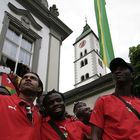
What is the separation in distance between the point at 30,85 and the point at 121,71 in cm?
118

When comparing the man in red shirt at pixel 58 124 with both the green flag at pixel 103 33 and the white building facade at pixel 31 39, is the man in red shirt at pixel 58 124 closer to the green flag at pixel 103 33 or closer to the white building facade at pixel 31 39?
the green flag at pixel 103 33

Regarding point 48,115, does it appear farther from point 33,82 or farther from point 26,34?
point 26,34

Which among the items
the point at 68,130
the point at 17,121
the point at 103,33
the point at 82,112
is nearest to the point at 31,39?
the point at 103,33

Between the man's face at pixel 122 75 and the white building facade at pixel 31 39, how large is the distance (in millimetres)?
5482

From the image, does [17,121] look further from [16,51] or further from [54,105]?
[16,51]

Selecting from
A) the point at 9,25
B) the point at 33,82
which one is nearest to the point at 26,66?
the point at 9,25

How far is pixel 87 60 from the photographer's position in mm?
48812

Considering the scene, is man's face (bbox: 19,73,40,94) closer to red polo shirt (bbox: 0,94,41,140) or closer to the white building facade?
red polo shirt (bbox: 0,94,41,140)

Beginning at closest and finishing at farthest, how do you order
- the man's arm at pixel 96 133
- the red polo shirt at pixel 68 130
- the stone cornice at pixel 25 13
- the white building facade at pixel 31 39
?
the man's arm at pixel 96 133 → the red polo shirt at pixel 68 130 → the white building facade at pixel 31 39 → the stone cornice at pixel 25 13

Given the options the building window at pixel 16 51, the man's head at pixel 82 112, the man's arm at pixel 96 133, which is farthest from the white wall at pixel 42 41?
the man's arm at pixel 96 133

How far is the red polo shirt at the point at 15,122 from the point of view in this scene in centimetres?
223

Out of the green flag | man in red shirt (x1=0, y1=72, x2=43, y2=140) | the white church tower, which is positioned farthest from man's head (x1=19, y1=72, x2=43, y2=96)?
the white church tower

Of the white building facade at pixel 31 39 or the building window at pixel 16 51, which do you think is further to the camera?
the white building facade at pixel 31 39

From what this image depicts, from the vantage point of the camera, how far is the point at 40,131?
273 cm
